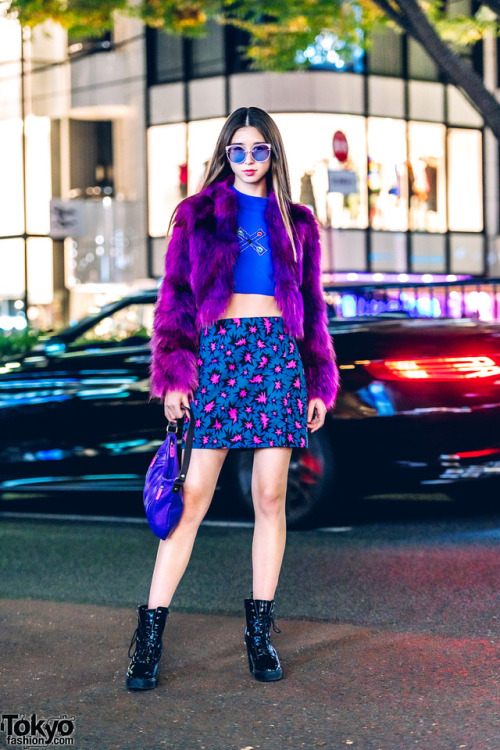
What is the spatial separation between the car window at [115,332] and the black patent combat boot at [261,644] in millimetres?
3172

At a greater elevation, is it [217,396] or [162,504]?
[217,396]

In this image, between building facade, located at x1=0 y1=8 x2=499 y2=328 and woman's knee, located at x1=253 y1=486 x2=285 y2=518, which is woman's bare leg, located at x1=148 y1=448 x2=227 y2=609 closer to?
woman's knee, located at x1=253 y1=486 x2=285 y2=518

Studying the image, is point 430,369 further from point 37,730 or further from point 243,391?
point 37,730

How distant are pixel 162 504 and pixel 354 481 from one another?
2888mm

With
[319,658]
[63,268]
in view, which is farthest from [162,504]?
[63,268]

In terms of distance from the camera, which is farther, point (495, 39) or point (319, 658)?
point (495, 39)

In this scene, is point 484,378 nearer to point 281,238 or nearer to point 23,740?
point 281,238

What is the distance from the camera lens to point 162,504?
13.0 ft

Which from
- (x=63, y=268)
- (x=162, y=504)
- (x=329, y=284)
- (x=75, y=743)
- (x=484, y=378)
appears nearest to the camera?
(x=75, y=743)

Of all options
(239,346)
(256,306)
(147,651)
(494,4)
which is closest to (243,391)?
(239,346)

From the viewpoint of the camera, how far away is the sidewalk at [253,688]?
337cm

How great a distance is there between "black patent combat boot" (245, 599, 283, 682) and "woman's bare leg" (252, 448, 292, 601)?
0.04 meters

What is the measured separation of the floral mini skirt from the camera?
399 cm

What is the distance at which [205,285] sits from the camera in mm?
3967
